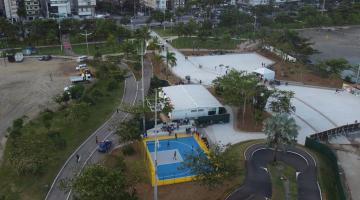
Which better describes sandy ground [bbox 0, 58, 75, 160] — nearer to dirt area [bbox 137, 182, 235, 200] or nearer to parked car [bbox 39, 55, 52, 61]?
parked car [bbox 39, 55, 52, 61]

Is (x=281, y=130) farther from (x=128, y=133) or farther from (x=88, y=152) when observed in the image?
(x=88, y=152)

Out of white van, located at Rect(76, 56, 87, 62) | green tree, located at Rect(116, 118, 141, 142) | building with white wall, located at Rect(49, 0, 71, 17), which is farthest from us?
building with white wall, located at Rect(49, 0, 71, 17)

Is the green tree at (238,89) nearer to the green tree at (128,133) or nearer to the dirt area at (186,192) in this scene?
the green tree at (128,133)

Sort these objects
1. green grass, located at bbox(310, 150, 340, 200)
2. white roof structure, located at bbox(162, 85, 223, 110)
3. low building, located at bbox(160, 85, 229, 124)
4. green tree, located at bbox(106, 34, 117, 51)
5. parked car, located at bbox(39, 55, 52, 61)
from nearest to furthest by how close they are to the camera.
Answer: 1. green grass, located at bbox(310, 150, 340, 200)
2. low building, located at bbox(160, 85, 229, 124)
3. white roof structure, located at bbox(162, 85, 223, 110)
4. parked car, located at bbox(39, 55, 52, 61)
5. green tree, located at bbox(106, 34, 117, 51)

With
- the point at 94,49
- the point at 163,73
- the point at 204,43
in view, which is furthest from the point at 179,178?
the point at 204,43

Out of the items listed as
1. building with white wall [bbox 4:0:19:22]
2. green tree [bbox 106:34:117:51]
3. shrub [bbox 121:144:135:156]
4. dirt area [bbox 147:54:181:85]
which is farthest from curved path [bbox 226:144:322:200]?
building with white wall [bbox 4:0:19:22]

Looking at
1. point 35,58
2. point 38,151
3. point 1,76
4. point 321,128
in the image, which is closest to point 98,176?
point 38,151
